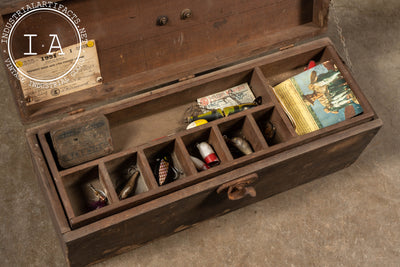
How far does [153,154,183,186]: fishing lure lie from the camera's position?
8.54 ft

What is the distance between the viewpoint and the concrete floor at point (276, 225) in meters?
2.97

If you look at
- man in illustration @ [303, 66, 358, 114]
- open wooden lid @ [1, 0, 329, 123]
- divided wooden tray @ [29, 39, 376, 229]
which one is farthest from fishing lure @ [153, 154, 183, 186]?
man in illustration @ [303, 66, 358, 114]

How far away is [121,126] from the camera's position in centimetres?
277

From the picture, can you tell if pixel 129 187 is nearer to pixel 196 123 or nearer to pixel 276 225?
pixel 196 123

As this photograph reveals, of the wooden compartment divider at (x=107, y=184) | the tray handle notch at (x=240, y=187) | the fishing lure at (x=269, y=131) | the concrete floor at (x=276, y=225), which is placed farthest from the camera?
the concrete floor at (x=276, y=225)

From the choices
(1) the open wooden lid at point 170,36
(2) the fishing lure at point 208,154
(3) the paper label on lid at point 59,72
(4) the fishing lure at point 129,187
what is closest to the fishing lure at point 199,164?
(2) the fishing lure at point 208,154

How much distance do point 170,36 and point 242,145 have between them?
0.70 metres

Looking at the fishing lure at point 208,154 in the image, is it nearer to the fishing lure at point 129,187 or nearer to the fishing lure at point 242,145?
the fishing lure at point 242,145

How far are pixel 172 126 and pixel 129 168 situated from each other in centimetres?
35

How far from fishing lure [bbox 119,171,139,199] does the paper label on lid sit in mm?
531

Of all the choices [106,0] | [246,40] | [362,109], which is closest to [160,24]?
[106,0]

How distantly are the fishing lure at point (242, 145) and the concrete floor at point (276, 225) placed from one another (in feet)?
1.91

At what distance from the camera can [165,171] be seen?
2.62 m

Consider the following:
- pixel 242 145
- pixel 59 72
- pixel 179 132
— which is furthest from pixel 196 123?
pixel 59 72
